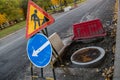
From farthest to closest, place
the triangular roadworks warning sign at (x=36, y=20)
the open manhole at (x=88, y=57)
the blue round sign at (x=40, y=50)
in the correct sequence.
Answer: the open manhole at (x=88, y=57), the triangular roadworks warning sign at (x=36, y=20), the blue round sign at (x=40, y=50)

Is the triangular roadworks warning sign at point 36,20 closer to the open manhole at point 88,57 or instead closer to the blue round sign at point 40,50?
the blue round sign at point 40,50

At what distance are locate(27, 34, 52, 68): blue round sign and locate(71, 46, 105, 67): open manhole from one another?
2.03 m

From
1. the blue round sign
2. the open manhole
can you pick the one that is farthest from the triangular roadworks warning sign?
the open manhole

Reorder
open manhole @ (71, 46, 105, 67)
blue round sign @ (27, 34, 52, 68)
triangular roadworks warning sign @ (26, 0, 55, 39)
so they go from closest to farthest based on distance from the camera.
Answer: blue round sign @ (27, 34, 52, 68)
triangular roadworks warning sign @ (26, 0, 55, 39)
open manhole @ (71, 46, 105, 67)

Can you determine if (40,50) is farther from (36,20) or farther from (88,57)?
(88,57)

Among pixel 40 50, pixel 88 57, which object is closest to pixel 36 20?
pixel 40 50

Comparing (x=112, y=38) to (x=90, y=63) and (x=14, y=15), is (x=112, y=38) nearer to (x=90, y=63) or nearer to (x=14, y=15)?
(x=90, y=63)

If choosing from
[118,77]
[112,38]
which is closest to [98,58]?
[118,77]

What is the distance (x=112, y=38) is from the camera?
360 inches

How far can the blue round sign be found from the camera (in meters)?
5.36

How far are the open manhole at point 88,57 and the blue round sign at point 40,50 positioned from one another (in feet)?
6.67

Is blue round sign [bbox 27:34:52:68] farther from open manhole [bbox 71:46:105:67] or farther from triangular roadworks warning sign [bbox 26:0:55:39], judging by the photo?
open manhole [bbox 71:46:105:67]

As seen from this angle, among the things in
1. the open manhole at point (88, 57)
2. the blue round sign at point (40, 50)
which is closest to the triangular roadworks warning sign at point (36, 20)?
the blue round sign at point (40, 50)

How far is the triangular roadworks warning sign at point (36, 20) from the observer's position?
5.72 m
